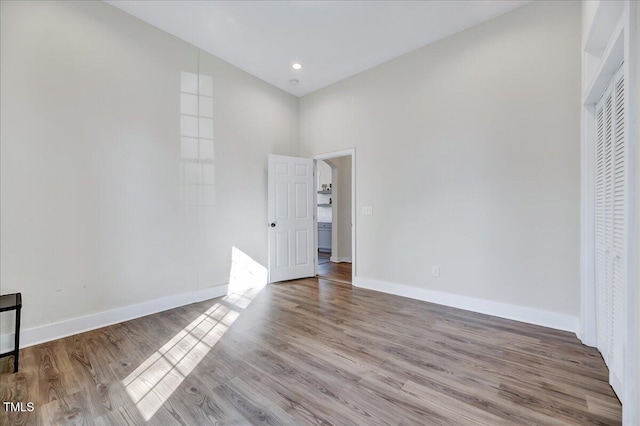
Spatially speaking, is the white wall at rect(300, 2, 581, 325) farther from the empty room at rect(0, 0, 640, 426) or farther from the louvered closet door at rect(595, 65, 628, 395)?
the louvered closet door at rect(595, 65, 628, 395)

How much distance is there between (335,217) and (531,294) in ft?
13.8

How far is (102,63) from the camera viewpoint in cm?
292

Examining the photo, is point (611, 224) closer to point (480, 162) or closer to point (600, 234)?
point (600, 234)

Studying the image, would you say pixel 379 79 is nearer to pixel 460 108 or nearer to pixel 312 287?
pixel 460 108

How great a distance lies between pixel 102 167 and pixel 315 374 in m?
2.93

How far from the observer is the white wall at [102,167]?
8.04 feet

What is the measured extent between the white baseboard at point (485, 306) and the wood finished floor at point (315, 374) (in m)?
0.12

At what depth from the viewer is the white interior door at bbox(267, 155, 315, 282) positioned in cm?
452

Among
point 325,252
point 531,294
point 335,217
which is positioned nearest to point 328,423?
point 531,294

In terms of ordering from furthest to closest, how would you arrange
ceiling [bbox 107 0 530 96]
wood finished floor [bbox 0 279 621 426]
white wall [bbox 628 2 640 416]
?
ceiling [bbox 107 0 530 96] → wood finished floor [bbox 0 279 621 426] → white wall [bbox 628 2 640 416]

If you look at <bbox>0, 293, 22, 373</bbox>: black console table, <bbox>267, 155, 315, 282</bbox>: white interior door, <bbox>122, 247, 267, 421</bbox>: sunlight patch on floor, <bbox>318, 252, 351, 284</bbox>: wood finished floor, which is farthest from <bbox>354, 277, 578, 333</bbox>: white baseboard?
<bbox>0, 293, 22, 373</bbox>: black console table

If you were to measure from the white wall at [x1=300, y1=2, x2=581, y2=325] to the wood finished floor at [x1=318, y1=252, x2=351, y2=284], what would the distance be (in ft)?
2.09

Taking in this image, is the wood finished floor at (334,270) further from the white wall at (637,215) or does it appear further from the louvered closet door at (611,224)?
the white wall at (637,215)

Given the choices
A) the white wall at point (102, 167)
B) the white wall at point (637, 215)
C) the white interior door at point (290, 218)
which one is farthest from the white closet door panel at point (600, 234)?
the white wall at point (102, 167)
